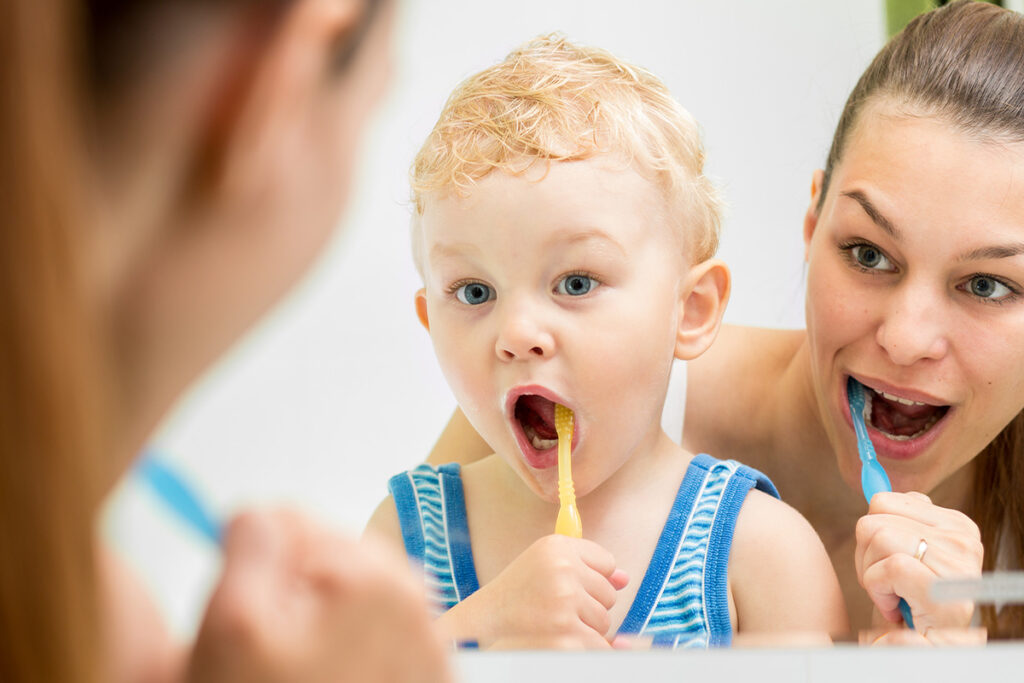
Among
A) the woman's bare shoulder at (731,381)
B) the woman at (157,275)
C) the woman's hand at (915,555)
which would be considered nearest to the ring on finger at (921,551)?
the woman's hand at (915,555)

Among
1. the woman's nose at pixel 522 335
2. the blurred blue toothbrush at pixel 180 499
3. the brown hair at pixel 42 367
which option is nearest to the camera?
the brown hair at pixel 42 367

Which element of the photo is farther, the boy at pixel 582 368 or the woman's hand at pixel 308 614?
the boy at pixel 582 368

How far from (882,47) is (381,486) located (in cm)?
38

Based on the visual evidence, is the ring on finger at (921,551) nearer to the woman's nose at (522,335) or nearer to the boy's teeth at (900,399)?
the boy's teeth at (900,399)

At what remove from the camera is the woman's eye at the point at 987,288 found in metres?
0.56

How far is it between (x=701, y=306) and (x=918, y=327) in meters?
0.12

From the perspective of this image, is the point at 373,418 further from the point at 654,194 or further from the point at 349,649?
the point at 349,649

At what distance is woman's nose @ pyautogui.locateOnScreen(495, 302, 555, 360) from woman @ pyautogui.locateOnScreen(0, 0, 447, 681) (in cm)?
27

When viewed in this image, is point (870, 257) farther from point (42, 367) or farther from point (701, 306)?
point (42, 367)

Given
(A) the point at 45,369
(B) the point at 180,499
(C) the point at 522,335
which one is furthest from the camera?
(C) the point at 522,335

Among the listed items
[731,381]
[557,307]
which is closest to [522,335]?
[557,307]

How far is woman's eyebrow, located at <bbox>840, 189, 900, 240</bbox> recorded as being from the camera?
0.57 metres

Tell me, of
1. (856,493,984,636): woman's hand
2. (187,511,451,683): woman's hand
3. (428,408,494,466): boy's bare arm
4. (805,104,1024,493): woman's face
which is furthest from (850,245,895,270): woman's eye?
(187,511,451,683): woman's hand

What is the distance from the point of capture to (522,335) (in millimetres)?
543
